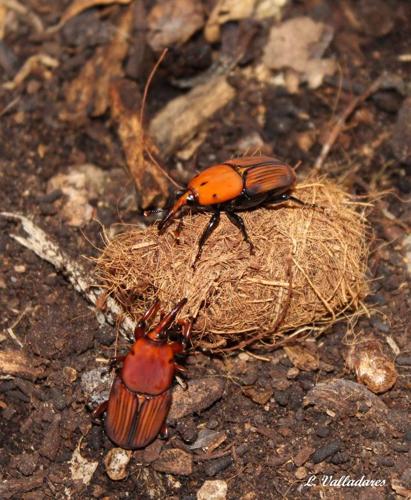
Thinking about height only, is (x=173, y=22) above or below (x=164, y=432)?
above

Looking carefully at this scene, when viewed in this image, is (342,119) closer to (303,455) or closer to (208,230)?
(208,230)

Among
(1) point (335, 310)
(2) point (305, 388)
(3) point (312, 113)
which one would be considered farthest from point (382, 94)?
(2) point (305, 388)

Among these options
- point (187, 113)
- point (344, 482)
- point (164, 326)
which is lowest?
point (344, 482)

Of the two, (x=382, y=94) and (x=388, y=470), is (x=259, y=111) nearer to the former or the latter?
(x=382, y=94)

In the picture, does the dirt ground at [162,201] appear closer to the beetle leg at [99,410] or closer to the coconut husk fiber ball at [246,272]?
the beetle leg at [99,410]

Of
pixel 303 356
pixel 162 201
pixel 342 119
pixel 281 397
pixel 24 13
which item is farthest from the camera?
pixel 24 13

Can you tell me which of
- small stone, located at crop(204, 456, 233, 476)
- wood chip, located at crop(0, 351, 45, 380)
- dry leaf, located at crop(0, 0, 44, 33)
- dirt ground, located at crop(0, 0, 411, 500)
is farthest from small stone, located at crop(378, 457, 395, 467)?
dry leaf, located at crop(0, 0, 44, 33)

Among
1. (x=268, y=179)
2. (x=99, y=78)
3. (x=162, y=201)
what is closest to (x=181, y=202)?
(x=268, y=179)
